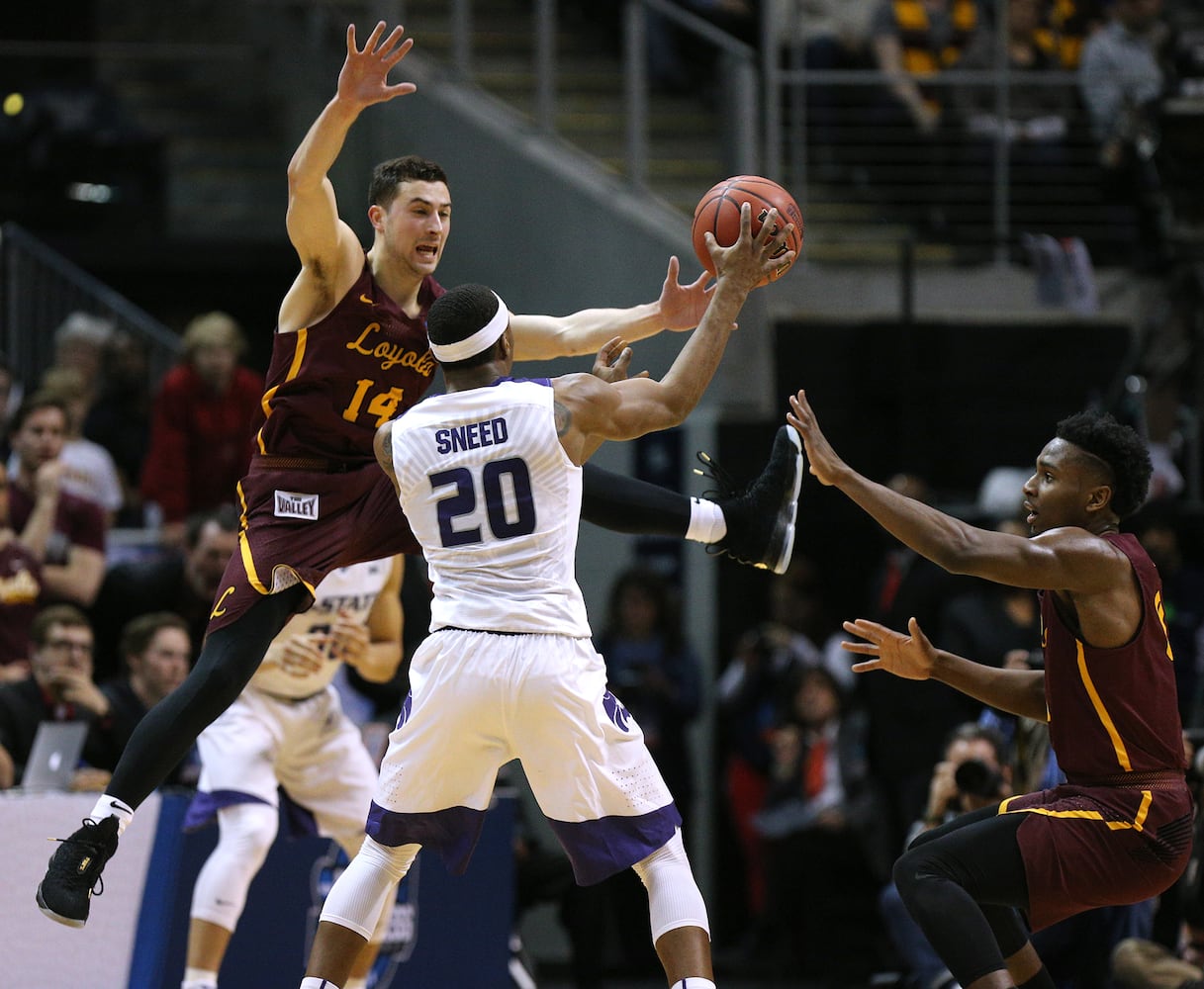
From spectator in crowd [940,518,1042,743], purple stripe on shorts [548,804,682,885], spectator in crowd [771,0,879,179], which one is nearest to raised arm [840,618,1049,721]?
purple stripe on shorts [548,804,682,885]

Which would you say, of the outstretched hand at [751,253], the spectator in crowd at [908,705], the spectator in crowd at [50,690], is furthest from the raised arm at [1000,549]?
the spectator in crowd at [908,705]

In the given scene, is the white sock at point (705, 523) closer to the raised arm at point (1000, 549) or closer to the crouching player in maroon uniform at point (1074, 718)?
the crouching player in maroon uniform at point (1074, 718)

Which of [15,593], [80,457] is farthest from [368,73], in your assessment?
[80,457]

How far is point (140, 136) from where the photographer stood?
1316 cm

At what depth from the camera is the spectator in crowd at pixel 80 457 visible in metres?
10.4

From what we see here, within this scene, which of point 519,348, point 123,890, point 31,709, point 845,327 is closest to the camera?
point 519,348

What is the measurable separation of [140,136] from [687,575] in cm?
501

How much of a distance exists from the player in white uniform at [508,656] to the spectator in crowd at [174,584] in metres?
3.60

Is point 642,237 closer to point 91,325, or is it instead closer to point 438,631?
point 91,325

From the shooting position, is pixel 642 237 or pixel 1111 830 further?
pixel 642 237

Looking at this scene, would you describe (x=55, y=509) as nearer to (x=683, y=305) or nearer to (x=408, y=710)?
(x=683, y=305)

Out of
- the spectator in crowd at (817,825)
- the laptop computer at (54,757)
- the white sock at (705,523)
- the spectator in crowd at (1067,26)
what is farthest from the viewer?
the spectator in crowd at (1067,26)

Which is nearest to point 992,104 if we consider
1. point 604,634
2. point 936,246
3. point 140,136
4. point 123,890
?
point 936,246

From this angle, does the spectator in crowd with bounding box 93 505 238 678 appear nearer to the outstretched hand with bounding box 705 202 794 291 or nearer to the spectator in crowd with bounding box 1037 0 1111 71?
the outstretched hand with bounding box 705 202 794 291
